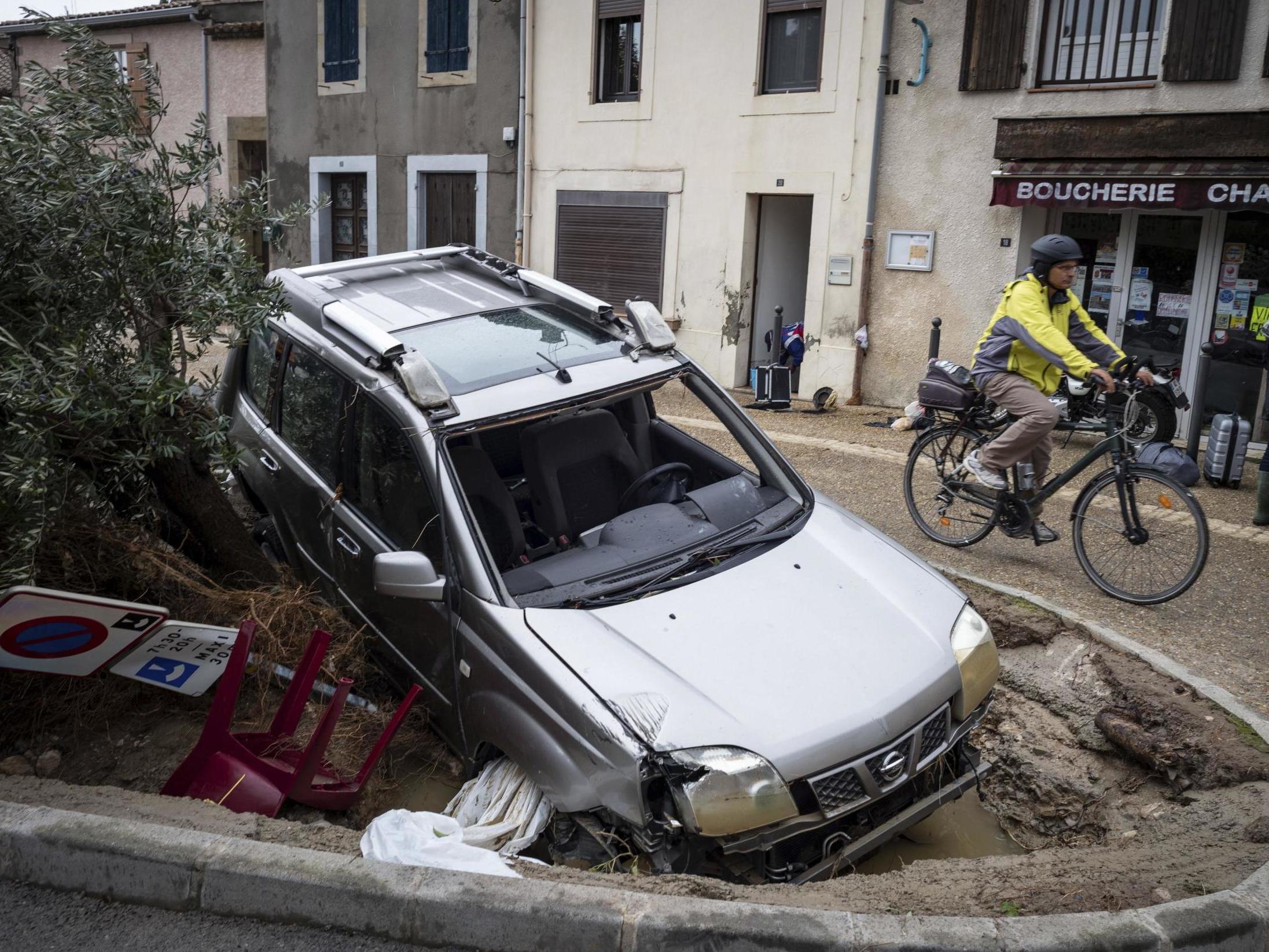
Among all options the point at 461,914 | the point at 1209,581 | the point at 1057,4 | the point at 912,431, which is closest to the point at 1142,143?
the point at 1057,4

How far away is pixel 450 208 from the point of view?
59.2ft

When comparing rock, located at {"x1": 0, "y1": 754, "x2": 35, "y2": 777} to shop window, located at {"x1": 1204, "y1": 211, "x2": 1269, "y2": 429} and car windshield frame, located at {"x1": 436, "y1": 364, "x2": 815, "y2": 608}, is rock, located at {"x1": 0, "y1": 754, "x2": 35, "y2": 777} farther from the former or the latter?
shop window, located at {"x1": 1204, "y1": 211, "x2": 1269, "y2": 429}

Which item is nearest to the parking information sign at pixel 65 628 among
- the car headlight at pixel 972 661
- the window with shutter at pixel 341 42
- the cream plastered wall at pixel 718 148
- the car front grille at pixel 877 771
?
the car front grille at pixel 877 771

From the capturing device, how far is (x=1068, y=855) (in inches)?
148

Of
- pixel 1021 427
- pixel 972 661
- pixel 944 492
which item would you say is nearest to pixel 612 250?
pixel 944 492

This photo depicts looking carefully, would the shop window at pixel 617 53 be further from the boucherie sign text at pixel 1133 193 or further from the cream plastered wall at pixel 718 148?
the boucherie sign text at pixel 1133 193

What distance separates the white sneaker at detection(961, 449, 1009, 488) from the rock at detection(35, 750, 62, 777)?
5059mm

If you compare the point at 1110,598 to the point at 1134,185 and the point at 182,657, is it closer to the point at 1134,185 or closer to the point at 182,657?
the point at 182,657

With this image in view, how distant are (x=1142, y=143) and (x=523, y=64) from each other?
8.91 metres

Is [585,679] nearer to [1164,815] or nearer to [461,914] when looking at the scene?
[461,914]

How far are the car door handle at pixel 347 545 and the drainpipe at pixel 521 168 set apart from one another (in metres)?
12.2

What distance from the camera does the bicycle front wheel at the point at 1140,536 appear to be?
5.89m

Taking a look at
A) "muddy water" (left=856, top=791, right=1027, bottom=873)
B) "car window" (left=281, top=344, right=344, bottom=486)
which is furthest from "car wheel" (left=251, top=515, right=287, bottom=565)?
"muddy water" (left=856, top=791, right=1027, bottom=873)

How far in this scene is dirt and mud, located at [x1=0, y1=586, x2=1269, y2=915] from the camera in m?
3.34
